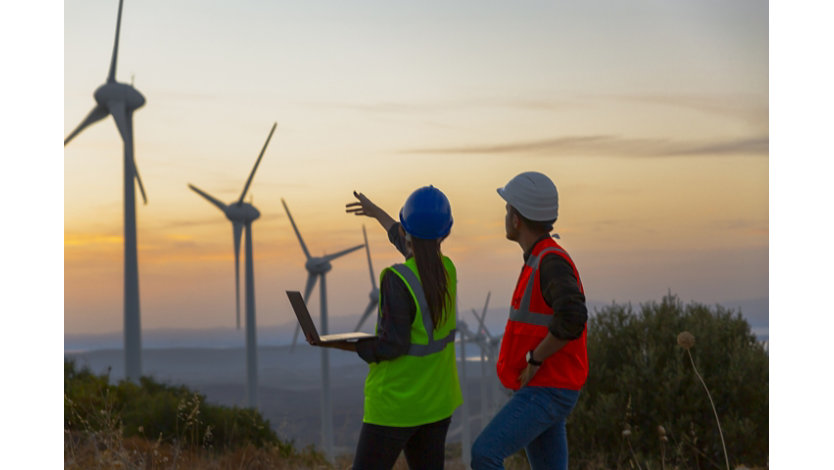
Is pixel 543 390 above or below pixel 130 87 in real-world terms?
below

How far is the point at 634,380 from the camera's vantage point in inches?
405

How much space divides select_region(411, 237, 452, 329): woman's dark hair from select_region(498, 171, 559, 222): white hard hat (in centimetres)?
56

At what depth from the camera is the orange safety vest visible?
13.6 ft

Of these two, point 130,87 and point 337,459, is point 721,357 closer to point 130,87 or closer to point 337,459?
point 337,459

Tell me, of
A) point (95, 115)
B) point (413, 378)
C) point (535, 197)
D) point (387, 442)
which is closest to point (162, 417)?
point (387, 442)

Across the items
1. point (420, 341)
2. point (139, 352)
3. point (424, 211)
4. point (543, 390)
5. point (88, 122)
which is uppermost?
point (88, 122)

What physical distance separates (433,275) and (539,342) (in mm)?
686

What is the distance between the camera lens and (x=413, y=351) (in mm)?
3965

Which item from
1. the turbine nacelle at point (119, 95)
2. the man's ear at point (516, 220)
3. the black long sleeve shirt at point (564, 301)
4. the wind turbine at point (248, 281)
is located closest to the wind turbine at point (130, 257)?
the turbine nacelle at point (119, 95)

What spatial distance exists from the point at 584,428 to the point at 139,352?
18.2m

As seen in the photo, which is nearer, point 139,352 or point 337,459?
point 337,459
